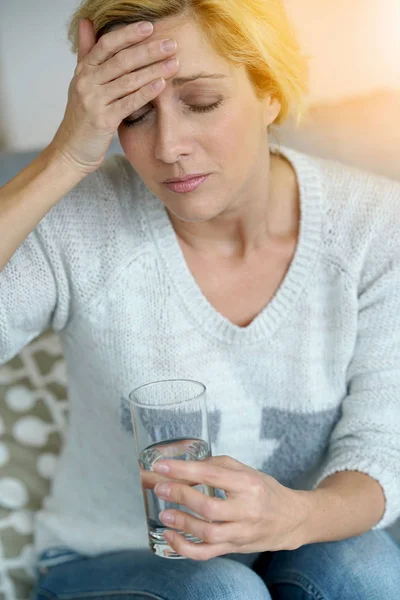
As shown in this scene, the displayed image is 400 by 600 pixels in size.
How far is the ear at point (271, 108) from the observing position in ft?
4.08

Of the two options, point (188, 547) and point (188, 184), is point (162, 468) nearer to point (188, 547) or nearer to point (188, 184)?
point (188, 547)

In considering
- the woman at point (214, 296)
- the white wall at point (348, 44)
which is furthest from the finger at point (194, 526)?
the white wall at point (348, 44)

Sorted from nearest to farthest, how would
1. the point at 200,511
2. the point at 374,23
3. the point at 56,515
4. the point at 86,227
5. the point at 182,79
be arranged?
1. the point at 200,511
2. the point at 182,79
3. the point at 86,227
4. the point at 56,515
5. the point at 374,23

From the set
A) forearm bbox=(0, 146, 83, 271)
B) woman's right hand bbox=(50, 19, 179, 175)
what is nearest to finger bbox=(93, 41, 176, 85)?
woman's right hand bbox=(50, 19, 179, 175)

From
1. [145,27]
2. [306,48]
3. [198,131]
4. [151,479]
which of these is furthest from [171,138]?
[306,48]

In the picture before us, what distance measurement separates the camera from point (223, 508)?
0.92 m

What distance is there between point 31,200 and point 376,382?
60 cm

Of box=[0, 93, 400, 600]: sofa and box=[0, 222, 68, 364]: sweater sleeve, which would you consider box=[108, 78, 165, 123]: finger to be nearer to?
box=[0, 222, 68, 364]: sweater sleeve

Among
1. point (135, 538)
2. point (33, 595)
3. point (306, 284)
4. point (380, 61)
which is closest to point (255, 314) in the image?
point (306, 284)

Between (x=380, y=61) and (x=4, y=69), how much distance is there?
0.84m

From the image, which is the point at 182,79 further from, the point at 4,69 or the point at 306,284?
the point at 4,69

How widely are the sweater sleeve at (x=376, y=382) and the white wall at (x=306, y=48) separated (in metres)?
0.67

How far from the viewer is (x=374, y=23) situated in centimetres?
184

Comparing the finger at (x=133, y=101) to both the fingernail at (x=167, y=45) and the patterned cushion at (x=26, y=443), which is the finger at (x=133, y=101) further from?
the patterned cushion at (x=26, y=443)
